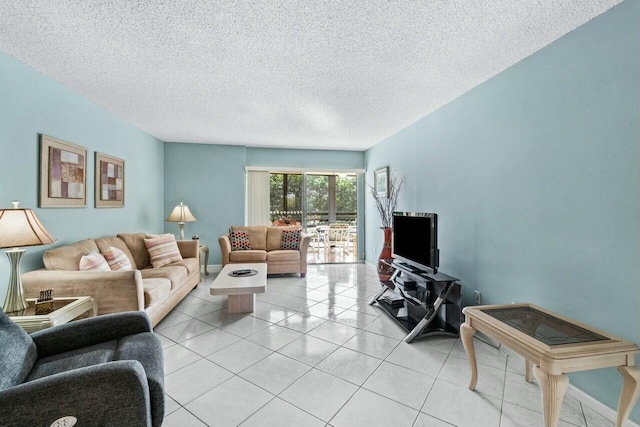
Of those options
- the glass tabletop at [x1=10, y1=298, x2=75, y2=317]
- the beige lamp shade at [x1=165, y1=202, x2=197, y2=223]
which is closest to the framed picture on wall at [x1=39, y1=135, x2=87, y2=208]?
the glass tabletop at [x1=10, y1=298, x2=75, y2=317]

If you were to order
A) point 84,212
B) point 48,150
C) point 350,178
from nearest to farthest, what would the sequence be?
point 48,150, point 84,212, point 350,178

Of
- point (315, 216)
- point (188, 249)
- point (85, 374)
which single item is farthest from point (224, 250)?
point (85, 374)

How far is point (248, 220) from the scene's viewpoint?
5.90 metres

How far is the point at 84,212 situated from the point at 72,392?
2.87 metres

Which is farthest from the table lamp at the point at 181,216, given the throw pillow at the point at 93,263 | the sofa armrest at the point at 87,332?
the sofa armrest at the point at 87,332

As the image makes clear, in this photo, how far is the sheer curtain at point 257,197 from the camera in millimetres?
5855

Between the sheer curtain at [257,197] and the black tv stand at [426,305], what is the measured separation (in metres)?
3.50

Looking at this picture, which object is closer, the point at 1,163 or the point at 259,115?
the point at 1,163

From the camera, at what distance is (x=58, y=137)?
2758mm

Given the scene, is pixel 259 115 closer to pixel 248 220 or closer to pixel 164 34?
pixel 164 34

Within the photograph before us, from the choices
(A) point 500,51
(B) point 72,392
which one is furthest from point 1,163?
(A) point 500,51

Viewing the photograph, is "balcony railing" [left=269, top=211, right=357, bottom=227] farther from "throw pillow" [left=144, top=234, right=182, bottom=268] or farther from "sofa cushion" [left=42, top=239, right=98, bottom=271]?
"sofa cushion" [left=42, top=239, right=98, bottom=271]

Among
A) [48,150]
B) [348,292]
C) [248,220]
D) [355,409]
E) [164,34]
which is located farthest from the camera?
[248,220]

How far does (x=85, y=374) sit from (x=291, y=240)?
419cm
